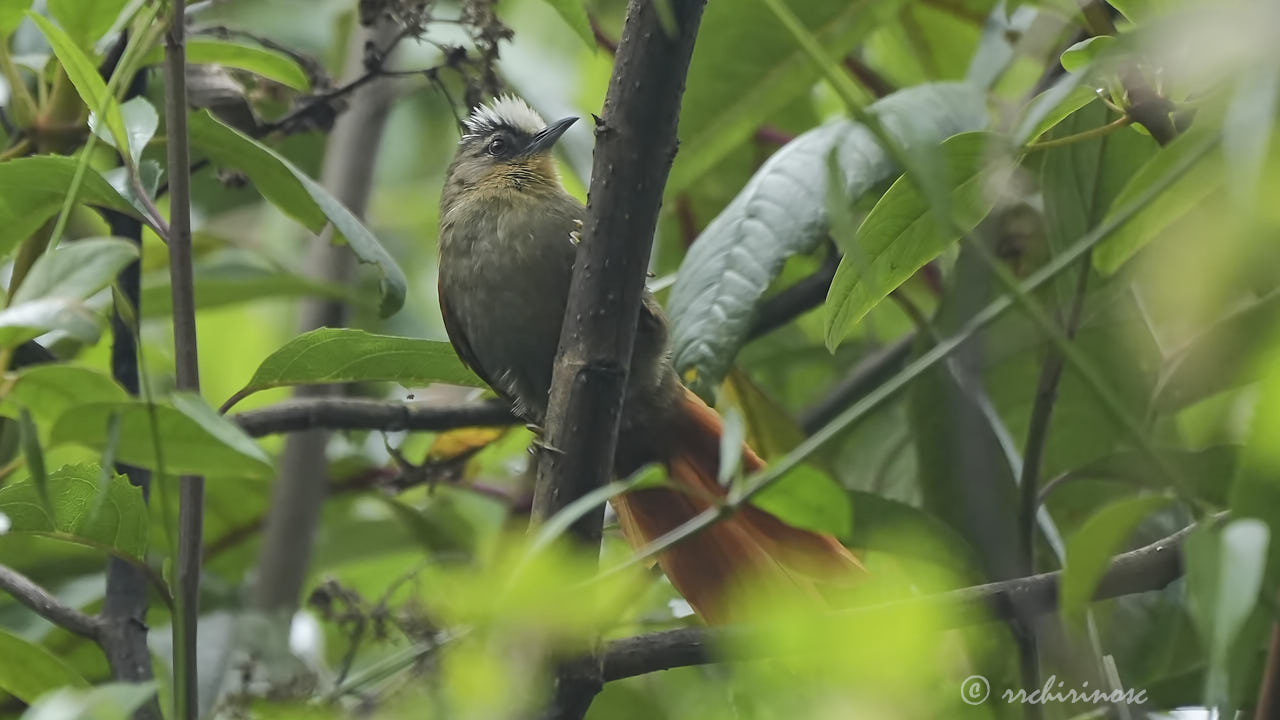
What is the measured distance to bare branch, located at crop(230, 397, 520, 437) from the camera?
199cm

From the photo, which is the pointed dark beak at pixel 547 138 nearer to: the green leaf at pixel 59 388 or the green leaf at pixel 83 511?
the green leaf at pixel 83 511

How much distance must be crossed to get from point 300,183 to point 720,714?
3.11 ft

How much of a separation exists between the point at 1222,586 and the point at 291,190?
132cm

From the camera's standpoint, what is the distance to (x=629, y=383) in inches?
89.0

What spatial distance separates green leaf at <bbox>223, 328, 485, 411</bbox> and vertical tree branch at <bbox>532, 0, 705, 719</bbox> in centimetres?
31

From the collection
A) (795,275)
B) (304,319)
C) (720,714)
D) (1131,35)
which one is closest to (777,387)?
(795,275)

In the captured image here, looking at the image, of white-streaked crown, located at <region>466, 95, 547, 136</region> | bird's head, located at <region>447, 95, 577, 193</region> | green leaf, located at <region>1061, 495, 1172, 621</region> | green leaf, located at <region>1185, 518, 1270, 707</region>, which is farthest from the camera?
white-streaked crown, located at <region>466, 95, 547, 136</region>

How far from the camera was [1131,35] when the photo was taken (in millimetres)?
771

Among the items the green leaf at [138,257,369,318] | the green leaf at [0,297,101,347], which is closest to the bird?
the green leaf at [138,257,369,318]

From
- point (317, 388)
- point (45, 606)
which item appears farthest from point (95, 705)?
point (317, 388)

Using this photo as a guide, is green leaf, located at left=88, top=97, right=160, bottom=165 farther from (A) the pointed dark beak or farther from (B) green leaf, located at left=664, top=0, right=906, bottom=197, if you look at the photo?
(A) the pointed dark beak

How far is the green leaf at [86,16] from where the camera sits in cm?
162

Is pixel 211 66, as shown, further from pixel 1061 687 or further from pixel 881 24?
pixel 1061 687

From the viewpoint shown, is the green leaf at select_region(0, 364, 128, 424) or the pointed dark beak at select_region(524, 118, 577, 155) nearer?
the green leaf at select_region(0, 364, 128, 424)
